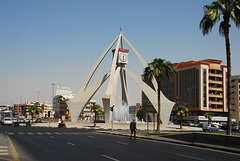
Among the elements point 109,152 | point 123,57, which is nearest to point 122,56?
point 123,57

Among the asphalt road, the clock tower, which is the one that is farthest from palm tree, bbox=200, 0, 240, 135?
the clock tower

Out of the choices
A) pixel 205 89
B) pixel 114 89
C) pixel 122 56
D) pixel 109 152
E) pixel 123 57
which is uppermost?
pixel 122 56

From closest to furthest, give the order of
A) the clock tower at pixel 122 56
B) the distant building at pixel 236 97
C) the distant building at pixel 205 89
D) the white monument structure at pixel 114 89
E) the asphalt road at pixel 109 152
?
the asphalt road at pixel 109 152, the white monument structure at pixel 114 89, the clock tower at pixel 122 56, the distant building at pixel 205 89, the distant building at pixel 236 97

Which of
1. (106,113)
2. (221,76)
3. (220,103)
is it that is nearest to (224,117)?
(220,103)

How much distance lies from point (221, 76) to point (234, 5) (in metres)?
102

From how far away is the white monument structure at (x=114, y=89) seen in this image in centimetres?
7181

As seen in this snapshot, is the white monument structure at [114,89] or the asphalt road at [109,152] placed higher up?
the white monument structure at [114,89]

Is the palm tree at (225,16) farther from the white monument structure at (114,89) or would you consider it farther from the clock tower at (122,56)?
the clock tower at (122,56)

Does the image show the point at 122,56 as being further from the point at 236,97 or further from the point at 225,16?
the point at 236,97

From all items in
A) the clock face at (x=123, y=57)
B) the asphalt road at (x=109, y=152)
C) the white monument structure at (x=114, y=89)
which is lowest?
the asphalt road at (x=109, y=152)

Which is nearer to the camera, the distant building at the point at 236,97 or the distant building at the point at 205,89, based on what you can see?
the distant building at the point at 205,89

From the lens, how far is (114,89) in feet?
246

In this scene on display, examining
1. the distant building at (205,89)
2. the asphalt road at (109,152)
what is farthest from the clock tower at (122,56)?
the asphalt road at (109,152)

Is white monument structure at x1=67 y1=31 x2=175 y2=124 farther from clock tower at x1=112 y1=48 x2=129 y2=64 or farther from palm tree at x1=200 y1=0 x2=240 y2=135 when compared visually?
palm tree at x1=200 y1=0 x2=240 y2=135
